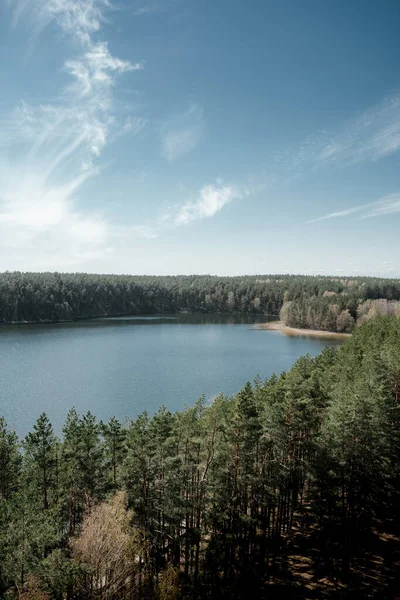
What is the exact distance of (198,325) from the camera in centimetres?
12556

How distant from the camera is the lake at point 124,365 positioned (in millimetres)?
43938

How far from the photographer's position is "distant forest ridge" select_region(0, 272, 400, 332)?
116 metres

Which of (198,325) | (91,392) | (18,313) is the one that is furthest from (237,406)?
(18,313)

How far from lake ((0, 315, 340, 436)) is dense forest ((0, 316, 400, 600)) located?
19543mm

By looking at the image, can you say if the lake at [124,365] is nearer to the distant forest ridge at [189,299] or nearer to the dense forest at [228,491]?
the distant forest ridge at [189,299]

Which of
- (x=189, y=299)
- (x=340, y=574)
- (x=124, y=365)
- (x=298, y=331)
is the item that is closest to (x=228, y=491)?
(x=340, y=574)

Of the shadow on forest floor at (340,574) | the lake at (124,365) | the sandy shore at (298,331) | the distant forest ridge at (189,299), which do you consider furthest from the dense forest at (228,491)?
the sandy shore at (298,331)

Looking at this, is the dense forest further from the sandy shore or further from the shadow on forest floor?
the sandy shore

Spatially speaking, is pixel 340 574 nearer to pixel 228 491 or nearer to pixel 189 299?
pixel 228 491

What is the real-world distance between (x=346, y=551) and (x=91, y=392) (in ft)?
116

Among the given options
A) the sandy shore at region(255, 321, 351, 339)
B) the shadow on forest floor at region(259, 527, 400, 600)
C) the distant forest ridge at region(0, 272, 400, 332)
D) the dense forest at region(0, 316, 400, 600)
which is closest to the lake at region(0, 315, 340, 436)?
the sandy shore at region(255, 321, 351, 339)

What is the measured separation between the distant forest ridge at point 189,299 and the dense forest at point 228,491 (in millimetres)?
80377

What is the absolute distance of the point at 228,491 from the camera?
61.0 feet

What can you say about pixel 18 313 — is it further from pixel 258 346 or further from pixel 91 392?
pixel 91 392
